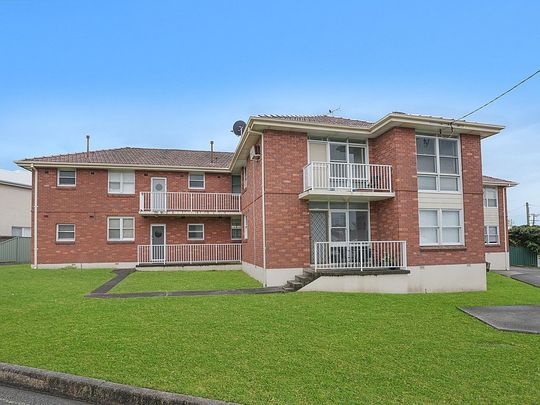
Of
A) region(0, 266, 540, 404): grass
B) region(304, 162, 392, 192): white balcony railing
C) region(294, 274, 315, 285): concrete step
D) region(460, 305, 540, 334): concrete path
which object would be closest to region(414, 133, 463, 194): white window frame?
region(304, 162, 392, 192): white balcony railing

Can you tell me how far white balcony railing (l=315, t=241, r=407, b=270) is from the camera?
12125mm

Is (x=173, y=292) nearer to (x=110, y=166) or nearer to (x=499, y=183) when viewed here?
(x=110, y=166)

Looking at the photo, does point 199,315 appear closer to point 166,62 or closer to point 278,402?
point 278,402

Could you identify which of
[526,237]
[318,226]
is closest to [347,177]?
[318,226]

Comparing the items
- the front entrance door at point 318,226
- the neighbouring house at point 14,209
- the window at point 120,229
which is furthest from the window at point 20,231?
the front entrance door at point 318,226

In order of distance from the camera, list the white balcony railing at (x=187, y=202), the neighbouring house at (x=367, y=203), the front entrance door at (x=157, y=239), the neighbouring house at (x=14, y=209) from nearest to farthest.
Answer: the neighbouring house at (x=367, y=203)
the white balcony railing at (x=187, y=202)
the front entrance door at (x=157, y=239)
the neighbouring house at (x=14, y=209)

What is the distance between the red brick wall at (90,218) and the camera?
18344 mm

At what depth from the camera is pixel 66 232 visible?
18.6 meters

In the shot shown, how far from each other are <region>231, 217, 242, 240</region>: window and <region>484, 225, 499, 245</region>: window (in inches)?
604

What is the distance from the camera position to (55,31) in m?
10.9

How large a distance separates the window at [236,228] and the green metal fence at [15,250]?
49.7 feet

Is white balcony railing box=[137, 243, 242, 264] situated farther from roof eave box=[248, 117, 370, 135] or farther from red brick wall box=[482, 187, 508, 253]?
red brick wall box=[482, 187, 508, 253]

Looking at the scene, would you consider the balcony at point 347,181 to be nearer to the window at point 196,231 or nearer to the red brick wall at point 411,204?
the red brick wall at point 411,204

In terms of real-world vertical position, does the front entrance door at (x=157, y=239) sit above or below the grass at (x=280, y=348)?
above
